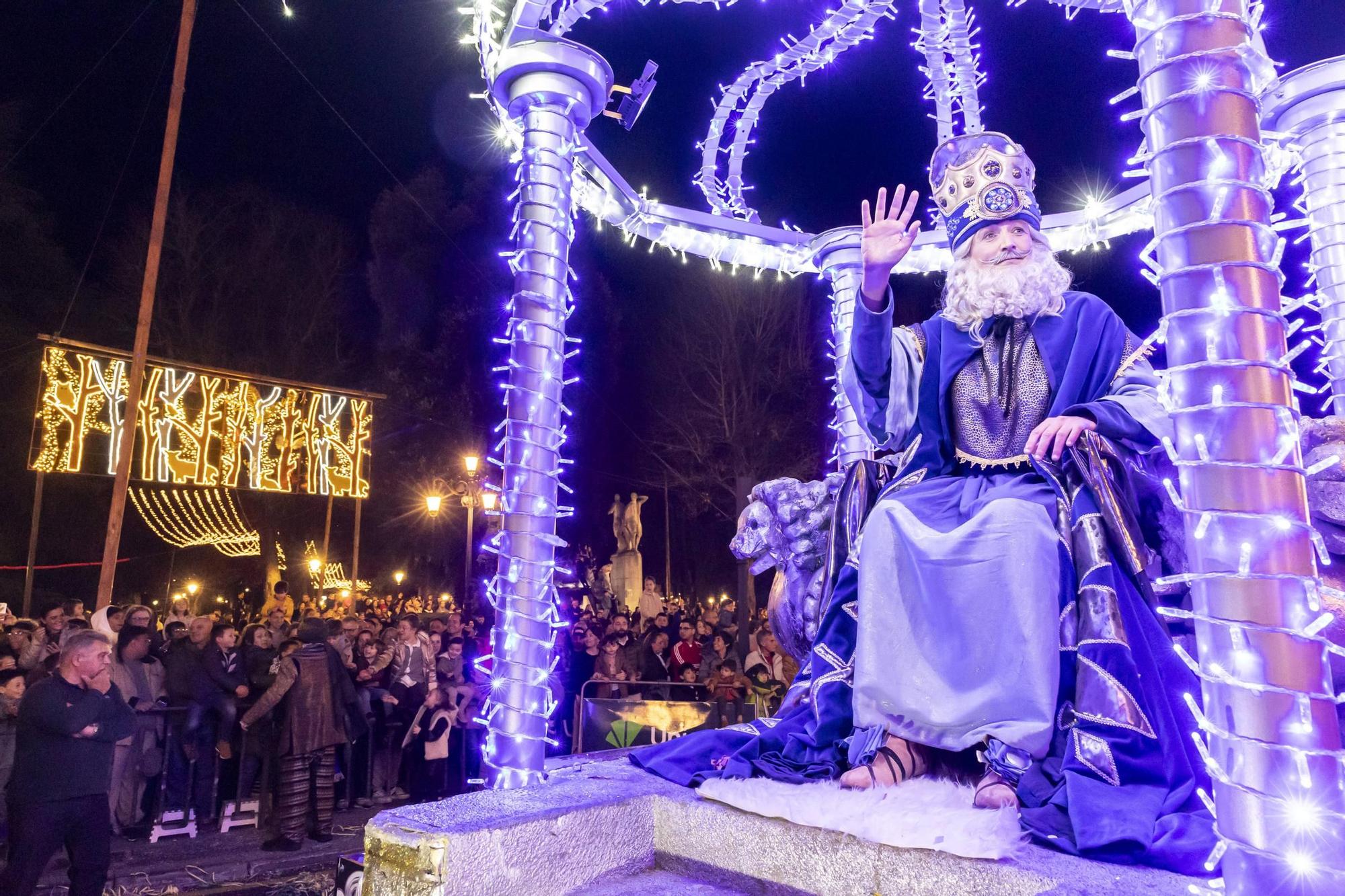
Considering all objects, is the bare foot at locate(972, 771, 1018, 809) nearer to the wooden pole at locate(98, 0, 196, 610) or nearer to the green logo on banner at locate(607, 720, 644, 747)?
the green logo on banner at locate(607, 720, 644, 747)

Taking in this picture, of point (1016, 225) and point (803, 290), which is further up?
point (803, 290)

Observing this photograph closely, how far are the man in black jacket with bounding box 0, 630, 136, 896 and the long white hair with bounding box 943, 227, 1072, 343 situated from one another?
5.43m

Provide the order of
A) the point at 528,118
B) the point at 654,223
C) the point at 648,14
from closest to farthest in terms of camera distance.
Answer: the point at 528,118, the point at 654,223, the point at 648,14

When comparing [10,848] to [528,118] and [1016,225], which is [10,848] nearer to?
→ [528,118]

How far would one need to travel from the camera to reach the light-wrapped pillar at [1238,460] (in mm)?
1263

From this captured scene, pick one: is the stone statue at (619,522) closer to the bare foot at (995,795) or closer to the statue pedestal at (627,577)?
the statue pedestal at (627,577)

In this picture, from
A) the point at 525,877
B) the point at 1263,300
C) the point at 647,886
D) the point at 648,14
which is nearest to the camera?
the point at 1263,300

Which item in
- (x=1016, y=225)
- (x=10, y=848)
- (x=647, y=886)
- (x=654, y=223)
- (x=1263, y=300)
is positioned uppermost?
(x=654, y=223)

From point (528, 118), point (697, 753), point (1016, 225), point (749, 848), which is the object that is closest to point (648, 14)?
point (528, 118)

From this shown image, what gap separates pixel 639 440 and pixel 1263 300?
67.1 feet

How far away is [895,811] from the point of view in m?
2.18

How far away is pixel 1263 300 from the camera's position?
1.39m

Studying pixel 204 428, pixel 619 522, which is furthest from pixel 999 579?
pixel 619 522

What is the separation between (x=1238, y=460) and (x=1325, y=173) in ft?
12.2
